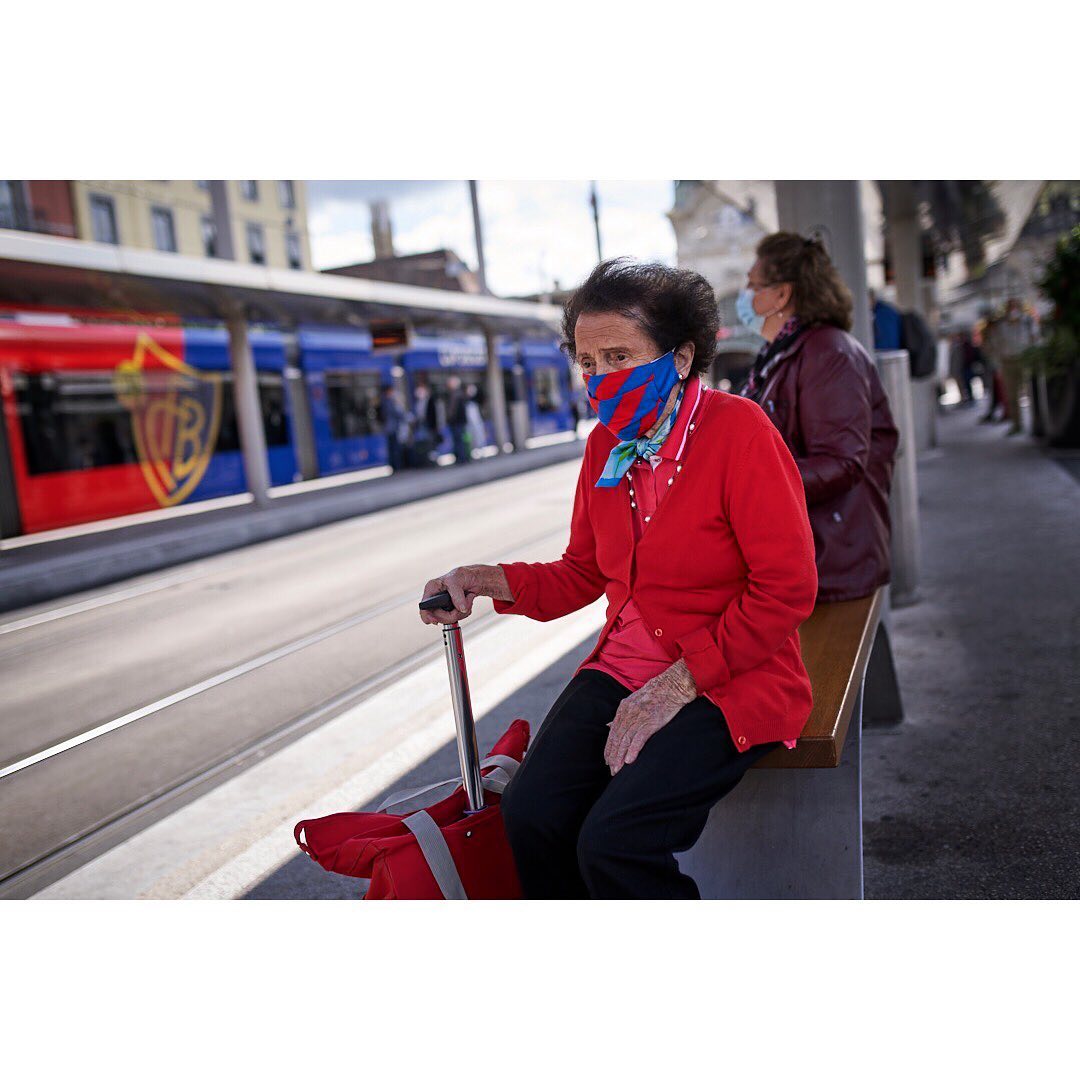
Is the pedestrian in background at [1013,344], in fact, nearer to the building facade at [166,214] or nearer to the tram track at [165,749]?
the tram track at [165,749]

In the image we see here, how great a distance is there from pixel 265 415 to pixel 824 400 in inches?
694

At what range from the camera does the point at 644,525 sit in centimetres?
245

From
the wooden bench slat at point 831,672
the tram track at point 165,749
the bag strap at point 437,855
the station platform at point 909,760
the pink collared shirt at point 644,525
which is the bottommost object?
the tram track at point 165,749

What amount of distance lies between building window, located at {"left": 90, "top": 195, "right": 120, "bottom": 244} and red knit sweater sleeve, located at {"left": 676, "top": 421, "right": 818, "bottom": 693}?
102ft

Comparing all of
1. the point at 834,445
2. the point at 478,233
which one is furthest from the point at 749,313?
the point at 478,233

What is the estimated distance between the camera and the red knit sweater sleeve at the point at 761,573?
2.24 m

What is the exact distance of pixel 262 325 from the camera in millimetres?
19875

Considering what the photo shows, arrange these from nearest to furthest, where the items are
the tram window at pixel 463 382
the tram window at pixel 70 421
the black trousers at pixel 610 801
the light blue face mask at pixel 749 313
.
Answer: the black trousers at pixel 610 801
the light blue face mask at pixel 749 313
the tram window at pixel 70 421
the tram window at pixel 463 382

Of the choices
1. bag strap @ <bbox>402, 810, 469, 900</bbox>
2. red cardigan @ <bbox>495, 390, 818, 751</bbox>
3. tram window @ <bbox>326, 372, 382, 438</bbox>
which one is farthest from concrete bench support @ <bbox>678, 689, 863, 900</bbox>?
tram window @ <bbox>326, 372, 382, 438</bbox>

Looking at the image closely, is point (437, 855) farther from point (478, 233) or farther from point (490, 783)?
point (478, 233)

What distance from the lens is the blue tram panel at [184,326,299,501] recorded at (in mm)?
18047

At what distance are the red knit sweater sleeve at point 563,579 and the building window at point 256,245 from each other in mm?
40506

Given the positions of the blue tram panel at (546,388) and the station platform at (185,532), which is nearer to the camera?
the station platform at (185,532)

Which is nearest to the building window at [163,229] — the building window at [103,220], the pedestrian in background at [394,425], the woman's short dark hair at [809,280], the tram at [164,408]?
the building window at [103,220]
